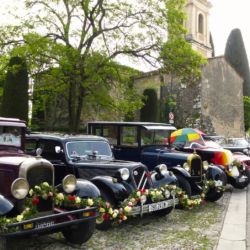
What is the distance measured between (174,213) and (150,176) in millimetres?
1261

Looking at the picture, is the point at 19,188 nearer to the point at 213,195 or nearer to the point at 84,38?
the point at 213,195

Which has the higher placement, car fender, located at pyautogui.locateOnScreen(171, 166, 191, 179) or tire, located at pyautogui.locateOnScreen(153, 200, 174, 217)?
car fender, located at pyautogui.locateOnScreen(171, 166, 191, 179)

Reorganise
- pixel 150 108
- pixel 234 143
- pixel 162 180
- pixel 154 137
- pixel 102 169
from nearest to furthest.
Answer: pixel 102 169, pixel 162 180, pixel 154 137, pixel 234 143, pixel 150 108

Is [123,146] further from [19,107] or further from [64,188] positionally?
[19,107]

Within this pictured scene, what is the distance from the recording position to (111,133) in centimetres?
1086

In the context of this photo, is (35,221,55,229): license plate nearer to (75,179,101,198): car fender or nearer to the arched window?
(75,179,101,198): car fender

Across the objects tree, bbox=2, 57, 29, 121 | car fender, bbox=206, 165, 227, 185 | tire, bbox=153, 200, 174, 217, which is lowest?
tire, bbox=153, 200, 174, 217

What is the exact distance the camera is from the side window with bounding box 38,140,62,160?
7.94m

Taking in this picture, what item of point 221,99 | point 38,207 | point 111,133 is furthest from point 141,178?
point 221,99

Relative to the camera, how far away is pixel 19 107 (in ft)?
62.8

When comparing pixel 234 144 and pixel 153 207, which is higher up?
pixel 234 144

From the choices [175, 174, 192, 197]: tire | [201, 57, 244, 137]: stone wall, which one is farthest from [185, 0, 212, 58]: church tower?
[175, 174, 192, 197]: tire

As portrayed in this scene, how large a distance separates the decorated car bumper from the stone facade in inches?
834

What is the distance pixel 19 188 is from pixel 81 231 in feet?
3.94
